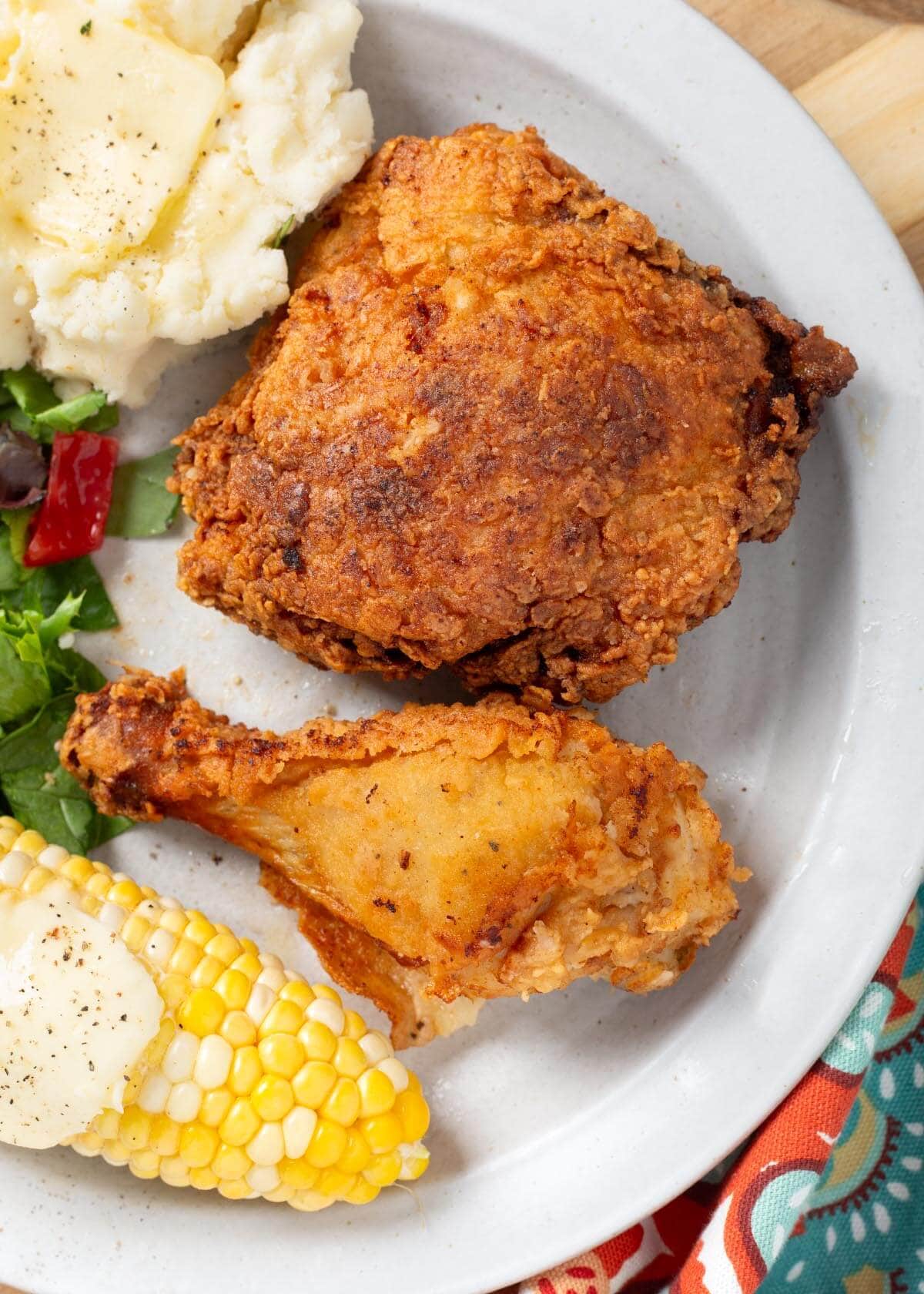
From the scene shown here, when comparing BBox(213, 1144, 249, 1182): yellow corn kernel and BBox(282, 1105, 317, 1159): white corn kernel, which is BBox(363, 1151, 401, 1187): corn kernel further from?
BBox(213, 1144, 249, 1182): yellow corn kernel

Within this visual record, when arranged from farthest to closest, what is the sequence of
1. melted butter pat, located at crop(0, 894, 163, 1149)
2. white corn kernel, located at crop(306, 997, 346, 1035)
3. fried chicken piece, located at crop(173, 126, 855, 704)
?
white corn kernel, located at crop(306, 997, 346, 1035) → melted butter pat, located at crop(0, 894, 163, 1149) → fried chicken piece, located at crop(173, 126, 855, 704)

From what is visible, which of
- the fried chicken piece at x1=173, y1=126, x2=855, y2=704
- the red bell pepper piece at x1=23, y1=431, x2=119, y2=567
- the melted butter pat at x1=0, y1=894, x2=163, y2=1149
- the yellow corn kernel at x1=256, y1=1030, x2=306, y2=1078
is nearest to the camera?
the fried chicken piece at x1=173, y1=126, x2=855, y2=704

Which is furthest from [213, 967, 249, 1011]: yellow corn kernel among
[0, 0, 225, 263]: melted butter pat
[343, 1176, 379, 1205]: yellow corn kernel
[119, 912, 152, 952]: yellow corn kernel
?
[0, 0, 225, 263]: melted butter pat

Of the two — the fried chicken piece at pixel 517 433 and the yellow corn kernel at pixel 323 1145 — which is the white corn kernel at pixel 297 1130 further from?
the fried chicken piece at pixel 517 433

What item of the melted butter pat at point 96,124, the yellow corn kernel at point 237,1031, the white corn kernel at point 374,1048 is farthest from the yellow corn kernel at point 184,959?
the melted butter pat at point 96,124

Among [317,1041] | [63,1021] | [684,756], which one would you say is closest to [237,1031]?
[317,1041]

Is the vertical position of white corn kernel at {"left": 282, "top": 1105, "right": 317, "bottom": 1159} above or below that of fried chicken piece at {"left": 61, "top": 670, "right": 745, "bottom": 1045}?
below
